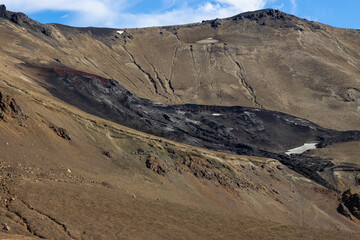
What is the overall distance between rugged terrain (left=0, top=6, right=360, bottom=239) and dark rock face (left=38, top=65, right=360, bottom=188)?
0.37 m

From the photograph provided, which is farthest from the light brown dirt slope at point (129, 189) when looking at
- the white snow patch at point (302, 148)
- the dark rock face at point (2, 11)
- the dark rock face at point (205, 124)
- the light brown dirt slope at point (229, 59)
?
the dark rock face at point (2, 11)

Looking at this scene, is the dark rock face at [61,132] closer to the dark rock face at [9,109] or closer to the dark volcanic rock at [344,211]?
the dark rock face at [9,109]

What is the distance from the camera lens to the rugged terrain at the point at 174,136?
23547mm

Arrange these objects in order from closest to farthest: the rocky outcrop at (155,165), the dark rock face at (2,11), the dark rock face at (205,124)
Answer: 1. the rocky outcrop at (155,165)
2. the dark rock face at (205,124)
3. the dark rock face at (2,11)

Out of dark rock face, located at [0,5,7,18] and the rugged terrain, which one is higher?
dark rock face, located at [0,5,7,18]

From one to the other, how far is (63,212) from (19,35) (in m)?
95.9

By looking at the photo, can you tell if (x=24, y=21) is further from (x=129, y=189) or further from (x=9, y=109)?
(x=129, y=189)

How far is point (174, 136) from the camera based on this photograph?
58406 mm

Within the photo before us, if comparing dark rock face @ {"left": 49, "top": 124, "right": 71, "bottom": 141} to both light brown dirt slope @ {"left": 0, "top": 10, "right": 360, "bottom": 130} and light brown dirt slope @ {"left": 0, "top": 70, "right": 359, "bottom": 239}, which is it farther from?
light brown dirt slope @ {"left": 0, "top": 10, "right": 360, "bottom": 130}

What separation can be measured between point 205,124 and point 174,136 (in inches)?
902

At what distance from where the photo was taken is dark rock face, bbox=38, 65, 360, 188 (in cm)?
5831

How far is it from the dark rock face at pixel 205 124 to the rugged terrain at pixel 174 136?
37 cm

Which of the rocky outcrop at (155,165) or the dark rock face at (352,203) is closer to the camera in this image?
the rocky outcrop at (155,165)

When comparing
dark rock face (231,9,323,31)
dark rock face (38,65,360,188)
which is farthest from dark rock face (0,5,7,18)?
dark rock face (231,9,323,31)
